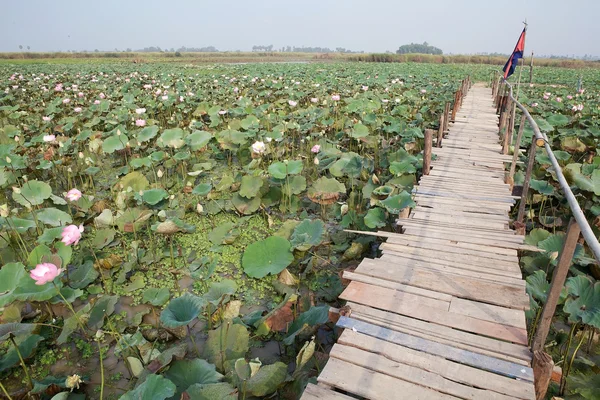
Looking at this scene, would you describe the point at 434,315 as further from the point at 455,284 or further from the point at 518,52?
the point at 518,52

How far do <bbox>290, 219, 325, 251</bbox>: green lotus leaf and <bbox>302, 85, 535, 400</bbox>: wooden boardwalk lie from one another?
0.47m

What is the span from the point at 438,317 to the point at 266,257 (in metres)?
1.34

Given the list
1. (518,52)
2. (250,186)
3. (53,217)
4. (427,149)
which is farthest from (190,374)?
(518,52)

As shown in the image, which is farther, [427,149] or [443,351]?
[427,149]

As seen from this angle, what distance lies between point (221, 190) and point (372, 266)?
86.6 inches

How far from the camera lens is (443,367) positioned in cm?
164

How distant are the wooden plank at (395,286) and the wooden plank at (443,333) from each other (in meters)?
0.22

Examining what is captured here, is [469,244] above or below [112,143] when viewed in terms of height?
below

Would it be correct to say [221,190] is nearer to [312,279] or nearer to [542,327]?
[312,279]

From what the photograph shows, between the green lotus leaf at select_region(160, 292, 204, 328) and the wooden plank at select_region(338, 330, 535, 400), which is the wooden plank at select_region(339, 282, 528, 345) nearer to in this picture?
the wooden plank at select_region(338, 330, 535, 400)

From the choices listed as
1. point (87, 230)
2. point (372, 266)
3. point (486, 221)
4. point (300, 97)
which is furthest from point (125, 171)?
point (300, 97)

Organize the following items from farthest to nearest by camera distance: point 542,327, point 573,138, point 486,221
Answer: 1. point 573,138
2. point 486,221
3. point 542,327

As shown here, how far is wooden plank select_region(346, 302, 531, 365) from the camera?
1.71m

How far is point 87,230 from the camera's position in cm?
350
